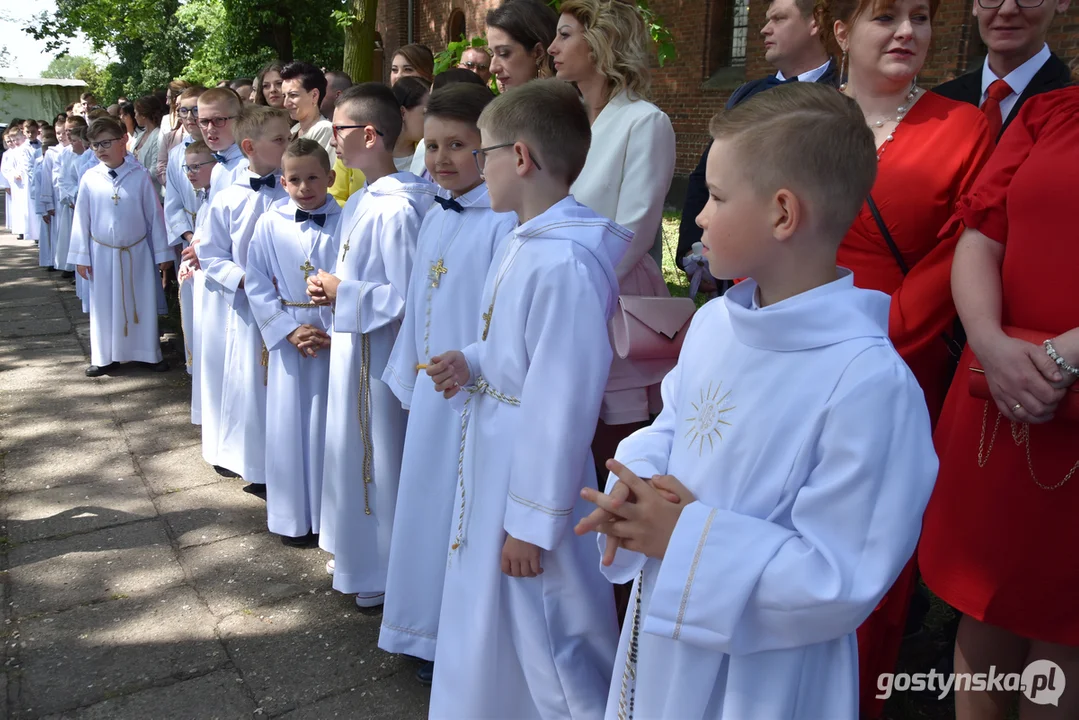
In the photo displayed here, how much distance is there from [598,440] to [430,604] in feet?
2.62

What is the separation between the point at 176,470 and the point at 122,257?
2.93 meters

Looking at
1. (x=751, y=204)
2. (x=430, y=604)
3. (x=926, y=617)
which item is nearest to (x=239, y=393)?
(x=430, y=604)

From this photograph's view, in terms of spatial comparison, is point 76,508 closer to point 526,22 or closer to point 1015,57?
point 526,22

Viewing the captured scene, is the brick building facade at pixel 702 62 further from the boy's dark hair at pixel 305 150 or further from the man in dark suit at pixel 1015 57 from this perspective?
the man in dark suit at pixel 1015 57

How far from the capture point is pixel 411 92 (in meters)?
4.71

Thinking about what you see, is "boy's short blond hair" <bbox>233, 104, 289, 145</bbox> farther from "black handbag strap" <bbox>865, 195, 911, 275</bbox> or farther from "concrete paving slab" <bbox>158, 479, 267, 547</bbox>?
"black handbag strap" <bbox>865, 195, 911, 275</bbox>

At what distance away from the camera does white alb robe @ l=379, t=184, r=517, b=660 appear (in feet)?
10.2

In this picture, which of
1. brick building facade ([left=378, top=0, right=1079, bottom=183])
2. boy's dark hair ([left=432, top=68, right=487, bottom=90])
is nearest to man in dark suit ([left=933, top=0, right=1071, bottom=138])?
boy's dark hair ([left=432, top=68, right=487, bottom=90])

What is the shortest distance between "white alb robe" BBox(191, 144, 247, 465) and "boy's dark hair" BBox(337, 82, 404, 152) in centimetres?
194

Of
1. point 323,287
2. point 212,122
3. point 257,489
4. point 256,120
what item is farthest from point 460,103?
point 212,122

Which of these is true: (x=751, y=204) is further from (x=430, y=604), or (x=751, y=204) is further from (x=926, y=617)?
(x=926, y=617)

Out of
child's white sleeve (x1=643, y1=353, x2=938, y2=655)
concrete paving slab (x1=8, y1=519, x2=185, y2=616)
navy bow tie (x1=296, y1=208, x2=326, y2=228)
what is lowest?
concrete paving slab (x1=8, y1=519, x2=185, y2=616)

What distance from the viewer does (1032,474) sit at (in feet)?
7.00

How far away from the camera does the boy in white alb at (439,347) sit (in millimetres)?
3100
